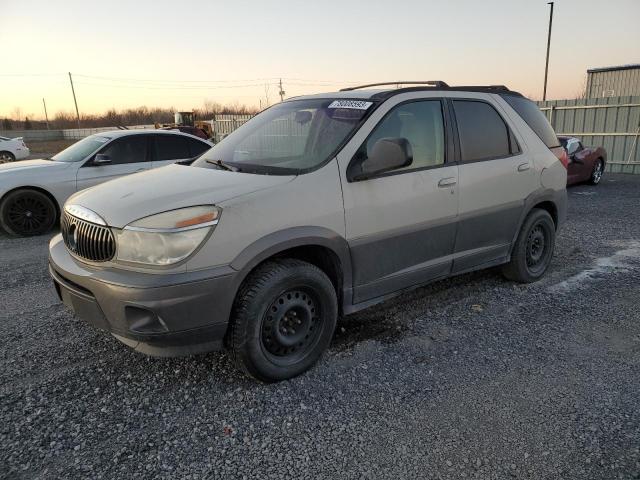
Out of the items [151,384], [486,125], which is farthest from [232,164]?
[486,125]

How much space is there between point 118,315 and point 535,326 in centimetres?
324

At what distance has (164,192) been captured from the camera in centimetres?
294

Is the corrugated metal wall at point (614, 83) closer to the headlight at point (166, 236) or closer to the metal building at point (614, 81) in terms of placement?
the metal building at point (614, 81)

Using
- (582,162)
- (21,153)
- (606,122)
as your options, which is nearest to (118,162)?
(582,162)

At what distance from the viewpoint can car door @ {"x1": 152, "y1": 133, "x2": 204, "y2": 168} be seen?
788cm

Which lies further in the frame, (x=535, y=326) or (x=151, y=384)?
(x=535, y=326)

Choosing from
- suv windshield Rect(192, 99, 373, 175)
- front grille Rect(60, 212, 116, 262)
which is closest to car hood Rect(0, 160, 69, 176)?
suv windshield Rect(192, 99, 373, 175)

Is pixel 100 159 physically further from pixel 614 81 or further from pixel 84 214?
pixel 614 81

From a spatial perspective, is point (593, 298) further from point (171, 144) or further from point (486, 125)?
point (171, 144)

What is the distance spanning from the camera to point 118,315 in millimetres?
2648

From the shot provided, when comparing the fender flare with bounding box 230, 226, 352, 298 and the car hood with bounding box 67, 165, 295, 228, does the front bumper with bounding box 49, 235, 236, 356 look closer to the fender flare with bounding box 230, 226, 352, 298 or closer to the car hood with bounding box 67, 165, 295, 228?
the fender flare with bounding box 230, 226, 352, 298

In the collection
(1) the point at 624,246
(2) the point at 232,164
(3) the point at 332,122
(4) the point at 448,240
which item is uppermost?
(3) the point at 332,122

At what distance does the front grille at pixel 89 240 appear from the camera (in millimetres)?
2764

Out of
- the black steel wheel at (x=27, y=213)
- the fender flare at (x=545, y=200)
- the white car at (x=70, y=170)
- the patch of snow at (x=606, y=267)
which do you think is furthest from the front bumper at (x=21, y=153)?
the patch of snow at (x=606, y=267)
